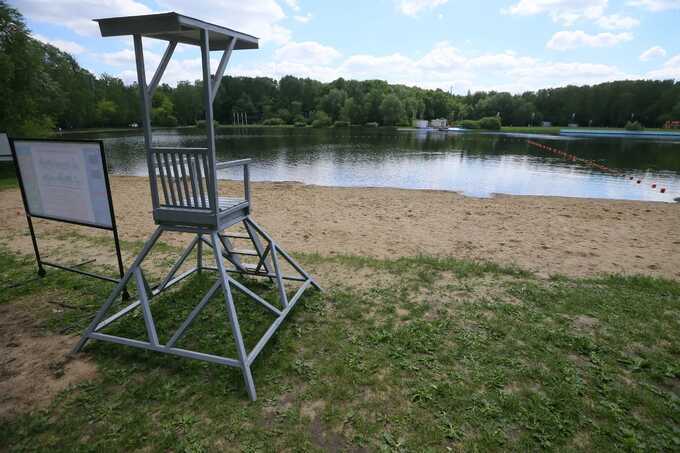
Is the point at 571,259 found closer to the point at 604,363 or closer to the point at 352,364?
the point at 604,363

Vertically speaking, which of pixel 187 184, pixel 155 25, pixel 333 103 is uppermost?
pixel 333 103

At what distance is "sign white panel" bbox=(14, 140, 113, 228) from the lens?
15.5 ft

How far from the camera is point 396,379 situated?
138 inches

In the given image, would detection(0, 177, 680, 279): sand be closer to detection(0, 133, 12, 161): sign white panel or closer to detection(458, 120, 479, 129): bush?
detection(0, 133, 12, 161): sign white panel

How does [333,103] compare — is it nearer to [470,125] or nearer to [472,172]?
[470,125]

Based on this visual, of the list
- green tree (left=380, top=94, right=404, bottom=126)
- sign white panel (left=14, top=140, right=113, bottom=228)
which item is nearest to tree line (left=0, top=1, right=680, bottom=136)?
green tree (left=380, top=94, right=404, bottom=126)

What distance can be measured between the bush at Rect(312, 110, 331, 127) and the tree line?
32cm

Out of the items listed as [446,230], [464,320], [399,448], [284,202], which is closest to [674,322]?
[464,320]

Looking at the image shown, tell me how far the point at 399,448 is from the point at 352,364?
1.03 m

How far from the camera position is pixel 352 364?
3705 millimetres

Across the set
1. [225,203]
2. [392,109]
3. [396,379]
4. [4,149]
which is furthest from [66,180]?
[392,109]

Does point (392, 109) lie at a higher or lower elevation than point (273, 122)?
higher

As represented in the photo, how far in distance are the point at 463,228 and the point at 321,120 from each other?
11111cm

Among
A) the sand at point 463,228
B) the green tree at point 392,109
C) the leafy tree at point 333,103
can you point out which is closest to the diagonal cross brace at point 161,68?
the sand at point 463,228
